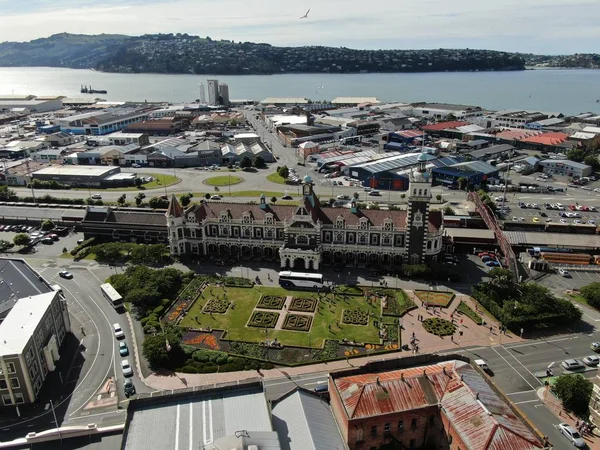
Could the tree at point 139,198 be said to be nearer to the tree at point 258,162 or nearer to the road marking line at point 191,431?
the tree at point 258,162

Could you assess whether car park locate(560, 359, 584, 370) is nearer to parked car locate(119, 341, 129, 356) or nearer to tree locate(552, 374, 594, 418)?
tree locate(552, 374, 594, 418)

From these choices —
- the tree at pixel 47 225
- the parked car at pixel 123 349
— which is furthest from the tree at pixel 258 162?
the parked car at pixel 123 349

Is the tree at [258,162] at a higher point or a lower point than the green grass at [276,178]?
higher

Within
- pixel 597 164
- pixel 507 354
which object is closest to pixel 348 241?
pixel 507 354

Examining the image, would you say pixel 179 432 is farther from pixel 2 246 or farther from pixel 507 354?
pixel 2 246

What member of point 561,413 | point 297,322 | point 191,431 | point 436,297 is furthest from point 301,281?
point 191,431

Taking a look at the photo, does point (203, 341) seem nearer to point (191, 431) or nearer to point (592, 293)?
point (191, 431)
